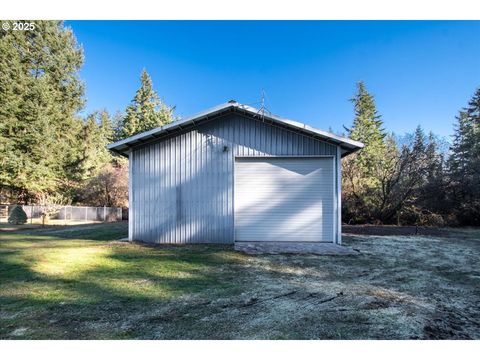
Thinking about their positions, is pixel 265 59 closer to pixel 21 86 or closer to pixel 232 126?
pixel 232 126

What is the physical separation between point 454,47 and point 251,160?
8923 millimetres

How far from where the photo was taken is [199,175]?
8.70 m

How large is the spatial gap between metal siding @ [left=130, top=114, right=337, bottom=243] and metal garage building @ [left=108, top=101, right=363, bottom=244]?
3 cm

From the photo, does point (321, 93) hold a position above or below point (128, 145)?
above

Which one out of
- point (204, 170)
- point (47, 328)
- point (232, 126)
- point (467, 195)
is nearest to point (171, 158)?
point (204, 170)

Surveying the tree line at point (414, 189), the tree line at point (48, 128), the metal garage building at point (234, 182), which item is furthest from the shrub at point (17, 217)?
the tree line at point (414, 189)

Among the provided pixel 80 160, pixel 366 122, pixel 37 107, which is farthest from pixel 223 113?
pixel 366 122

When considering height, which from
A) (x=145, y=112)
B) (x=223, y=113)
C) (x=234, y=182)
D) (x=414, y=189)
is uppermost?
(x=145, y=112)

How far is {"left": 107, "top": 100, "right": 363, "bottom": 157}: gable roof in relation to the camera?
327 inches

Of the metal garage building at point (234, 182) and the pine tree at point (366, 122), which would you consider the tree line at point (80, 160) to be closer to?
the metal garage building at point (234, 182)

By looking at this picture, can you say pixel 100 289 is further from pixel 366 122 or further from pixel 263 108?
pixel 366 122

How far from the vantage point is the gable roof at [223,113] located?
8297mm

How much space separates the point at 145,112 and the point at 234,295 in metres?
35.6
